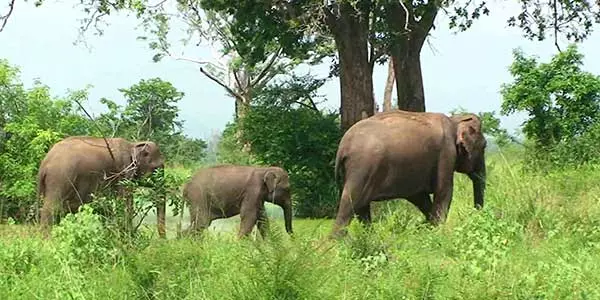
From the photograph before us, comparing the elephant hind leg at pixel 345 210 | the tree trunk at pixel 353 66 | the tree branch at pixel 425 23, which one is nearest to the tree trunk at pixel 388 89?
the tree branch at pixel 425 23

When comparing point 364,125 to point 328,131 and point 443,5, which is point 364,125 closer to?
point 443,5

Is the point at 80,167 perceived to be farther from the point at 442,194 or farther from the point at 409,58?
the point at 409,58

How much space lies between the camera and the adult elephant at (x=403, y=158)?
973 centimetres

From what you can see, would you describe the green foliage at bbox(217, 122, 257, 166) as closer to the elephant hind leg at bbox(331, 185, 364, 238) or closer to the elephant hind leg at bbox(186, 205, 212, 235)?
the elephant hind leg at bbox(186, 205, 212, 235)

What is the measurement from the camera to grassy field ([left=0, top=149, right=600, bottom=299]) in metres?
5.54

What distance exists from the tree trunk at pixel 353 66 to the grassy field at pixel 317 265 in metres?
6.87

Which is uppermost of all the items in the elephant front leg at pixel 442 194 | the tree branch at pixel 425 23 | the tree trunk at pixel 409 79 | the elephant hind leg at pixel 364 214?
the tree branch at pixel 425 23

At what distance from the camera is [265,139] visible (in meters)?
17.4

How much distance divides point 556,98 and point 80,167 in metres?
10.3

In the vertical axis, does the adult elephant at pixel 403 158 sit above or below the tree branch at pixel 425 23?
below

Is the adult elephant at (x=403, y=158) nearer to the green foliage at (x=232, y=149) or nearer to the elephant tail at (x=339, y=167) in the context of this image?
the elephant tail at (x=339, y=167)

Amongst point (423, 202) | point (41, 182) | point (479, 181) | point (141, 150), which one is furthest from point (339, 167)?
point (41, 182)

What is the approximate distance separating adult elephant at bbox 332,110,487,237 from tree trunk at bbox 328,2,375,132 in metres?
4.77

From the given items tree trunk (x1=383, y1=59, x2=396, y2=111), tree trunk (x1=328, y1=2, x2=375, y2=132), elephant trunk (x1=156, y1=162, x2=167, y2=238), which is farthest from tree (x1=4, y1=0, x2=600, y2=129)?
tree trunk (x1=383, y1=59, x2=396, y2=111)
